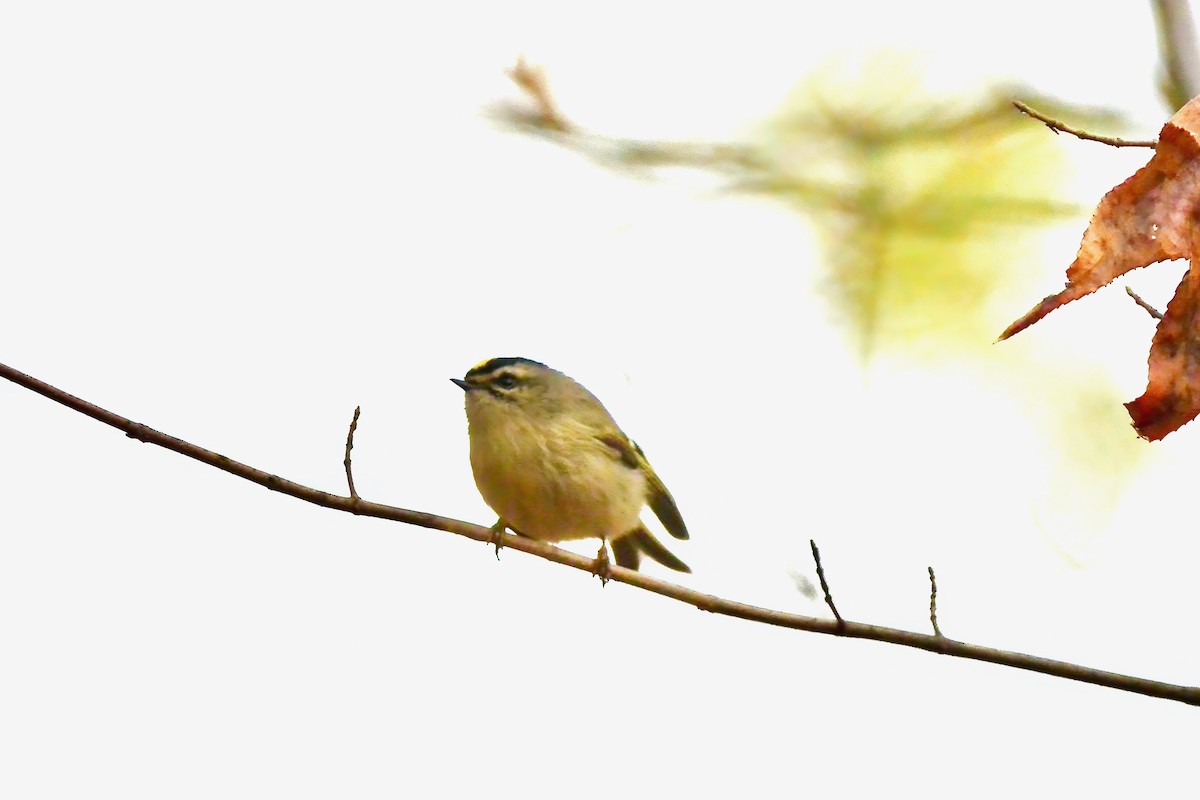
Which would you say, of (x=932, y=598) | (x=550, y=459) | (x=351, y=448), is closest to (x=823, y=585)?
(x=932, y=598)

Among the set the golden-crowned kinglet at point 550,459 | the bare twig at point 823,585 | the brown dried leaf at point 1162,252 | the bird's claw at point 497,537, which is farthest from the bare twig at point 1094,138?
the golden-crowned kinglet at point 550,459

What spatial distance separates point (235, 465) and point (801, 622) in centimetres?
120

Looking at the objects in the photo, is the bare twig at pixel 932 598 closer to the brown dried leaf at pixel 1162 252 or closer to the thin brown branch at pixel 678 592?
the thin brown branch at pixel 678 592

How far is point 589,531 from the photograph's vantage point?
4762 millimetres

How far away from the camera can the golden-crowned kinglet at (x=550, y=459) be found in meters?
4.55

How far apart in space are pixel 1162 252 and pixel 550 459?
10.5 feet

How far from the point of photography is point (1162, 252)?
5.06 feet

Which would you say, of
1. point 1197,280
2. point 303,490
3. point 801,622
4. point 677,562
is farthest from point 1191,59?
point 677,562

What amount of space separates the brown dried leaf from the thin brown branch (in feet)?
3.58

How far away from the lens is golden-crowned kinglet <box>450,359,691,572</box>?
14.9 feet

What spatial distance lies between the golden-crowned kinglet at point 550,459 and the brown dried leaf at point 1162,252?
3.09 m

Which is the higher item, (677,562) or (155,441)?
(677,562)

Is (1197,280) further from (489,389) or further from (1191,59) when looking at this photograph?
(489,389)

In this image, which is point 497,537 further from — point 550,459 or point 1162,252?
point 1162,252
